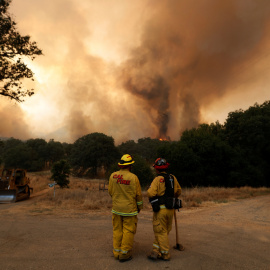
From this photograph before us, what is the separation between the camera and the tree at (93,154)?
60.4 m

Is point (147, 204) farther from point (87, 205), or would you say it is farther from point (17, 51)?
point (17, 51)

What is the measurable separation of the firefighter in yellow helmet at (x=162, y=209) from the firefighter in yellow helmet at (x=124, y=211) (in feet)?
1.39

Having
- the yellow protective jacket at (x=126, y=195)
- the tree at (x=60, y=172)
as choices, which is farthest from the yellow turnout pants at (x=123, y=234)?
the tree at (x=60, y=172)

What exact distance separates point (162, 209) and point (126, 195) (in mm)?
915

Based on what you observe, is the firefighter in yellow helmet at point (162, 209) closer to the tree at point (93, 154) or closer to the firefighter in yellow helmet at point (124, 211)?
the firefighter in yellow helmet at point (124, 211)

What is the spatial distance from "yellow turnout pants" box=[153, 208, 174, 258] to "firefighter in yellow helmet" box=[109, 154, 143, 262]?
50cm

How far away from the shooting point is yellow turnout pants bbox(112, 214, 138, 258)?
4602 millimetres

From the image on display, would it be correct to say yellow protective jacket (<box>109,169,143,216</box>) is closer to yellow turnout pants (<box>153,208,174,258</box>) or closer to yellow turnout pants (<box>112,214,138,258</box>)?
yellow turnout pants (<box>112,214,138,258</box>)

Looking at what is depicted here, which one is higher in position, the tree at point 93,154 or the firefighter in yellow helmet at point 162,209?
the tree at point 93,154

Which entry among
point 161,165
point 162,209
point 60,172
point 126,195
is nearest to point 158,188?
point 162,209

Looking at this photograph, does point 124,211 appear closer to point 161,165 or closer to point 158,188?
point 158,188

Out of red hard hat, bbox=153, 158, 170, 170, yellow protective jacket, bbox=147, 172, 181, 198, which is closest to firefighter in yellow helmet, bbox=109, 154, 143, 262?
yellow protective jacket, bbox=147, 172, 181, 198

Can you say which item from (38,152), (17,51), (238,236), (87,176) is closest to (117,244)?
(238,236)

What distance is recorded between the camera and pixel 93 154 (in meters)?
59.9
